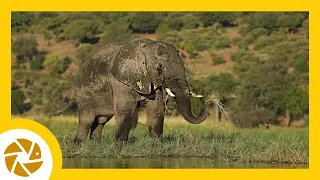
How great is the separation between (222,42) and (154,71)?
38451 mm

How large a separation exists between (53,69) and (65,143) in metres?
32.3

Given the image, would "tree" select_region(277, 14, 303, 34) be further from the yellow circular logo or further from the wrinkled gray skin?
the yellow circular logo

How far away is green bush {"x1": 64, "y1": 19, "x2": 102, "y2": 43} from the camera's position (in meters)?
52.6

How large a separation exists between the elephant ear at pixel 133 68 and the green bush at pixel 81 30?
126 feet

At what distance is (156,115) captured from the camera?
47.8 feet

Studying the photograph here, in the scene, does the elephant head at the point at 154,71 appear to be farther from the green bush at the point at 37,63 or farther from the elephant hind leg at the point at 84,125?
the green bush at the point at 37,63

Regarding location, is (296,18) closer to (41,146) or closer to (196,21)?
(196,21)

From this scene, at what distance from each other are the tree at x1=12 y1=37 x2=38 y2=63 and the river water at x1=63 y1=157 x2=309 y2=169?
120 ft

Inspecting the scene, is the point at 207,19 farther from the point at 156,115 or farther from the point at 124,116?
the point at 124,116

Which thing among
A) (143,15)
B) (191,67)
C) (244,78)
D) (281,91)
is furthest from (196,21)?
(281,91)

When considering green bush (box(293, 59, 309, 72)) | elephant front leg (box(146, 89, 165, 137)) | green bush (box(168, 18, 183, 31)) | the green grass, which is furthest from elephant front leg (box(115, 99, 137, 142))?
green bush (box(168, 18, 183, 31))

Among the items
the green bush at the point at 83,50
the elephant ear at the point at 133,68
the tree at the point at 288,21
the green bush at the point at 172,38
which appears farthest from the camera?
the tree at the point at 288,21

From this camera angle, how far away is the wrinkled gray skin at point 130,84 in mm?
13815

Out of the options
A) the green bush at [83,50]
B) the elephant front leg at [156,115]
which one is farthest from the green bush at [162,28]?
the elephant front leg at [156,115]
